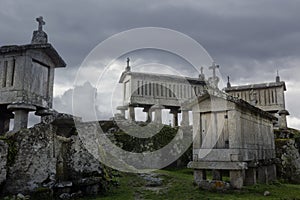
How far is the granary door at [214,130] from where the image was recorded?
9727 mm

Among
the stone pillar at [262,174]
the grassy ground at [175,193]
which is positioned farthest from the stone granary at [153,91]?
the grassy ground at [175,193]

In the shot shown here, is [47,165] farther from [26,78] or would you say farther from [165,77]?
[165,77]

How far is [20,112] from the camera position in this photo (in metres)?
9.83

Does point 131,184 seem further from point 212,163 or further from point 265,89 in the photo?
point 265,89

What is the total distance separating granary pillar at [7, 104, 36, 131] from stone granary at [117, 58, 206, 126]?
306 inches

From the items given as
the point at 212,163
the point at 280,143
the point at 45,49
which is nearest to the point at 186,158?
the point at 280,143

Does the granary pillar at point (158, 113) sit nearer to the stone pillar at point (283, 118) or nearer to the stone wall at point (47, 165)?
the stone pillar at point (283, 118)

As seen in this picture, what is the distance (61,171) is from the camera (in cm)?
766

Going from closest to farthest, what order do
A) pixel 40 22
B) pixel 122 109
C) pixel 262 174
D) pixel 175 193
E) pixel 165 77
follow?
pixel 175 193
pixel 40 22
pixel 262 174
pixel 165 77
pixel 122 109

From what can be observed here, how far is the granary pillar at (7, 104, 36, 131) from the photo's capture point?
957cm

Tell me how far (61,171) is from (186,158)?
919cm

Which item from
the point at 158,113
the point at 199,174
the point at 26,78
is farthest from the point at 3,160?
the point at 158,113

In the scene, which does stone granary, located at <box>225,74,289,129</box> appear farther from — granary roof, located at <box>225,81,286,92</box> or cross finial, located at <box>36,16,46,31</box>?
cross finial, located at <box>36,16,46,31</box>

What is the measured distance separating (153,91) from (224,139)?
27.4 feet
